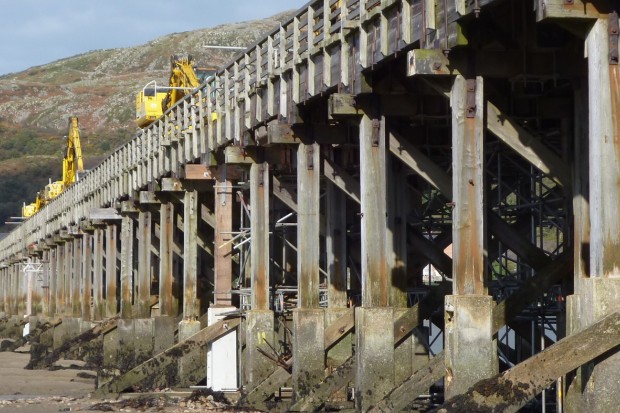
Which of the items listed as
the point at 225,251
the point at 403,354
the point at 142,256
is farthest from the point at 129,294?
the point at 403,354

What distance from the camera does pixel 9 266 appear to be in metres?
80.9

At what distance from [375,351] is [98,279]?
2729 centimetres

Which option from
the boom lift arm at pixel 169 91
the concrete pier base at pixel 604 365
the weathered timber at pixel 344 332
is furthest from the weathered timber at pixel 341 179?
the boom lift arm at pixel 169 91

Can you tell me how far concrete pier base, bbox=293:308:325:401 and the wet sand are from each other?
2.09 metres

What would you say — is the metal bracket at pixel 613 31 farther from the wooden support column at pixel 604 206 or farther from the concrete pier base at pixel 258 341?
the concrete pier base at pixel 258 341

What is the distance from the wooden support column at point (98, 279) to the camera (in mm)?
45375

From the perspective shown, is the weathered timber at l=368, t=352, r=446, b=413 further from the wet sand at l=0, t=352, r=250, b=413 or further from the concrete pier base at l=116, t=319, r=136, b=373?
the concrete pier base at l=116, t=319, r=136, b=373

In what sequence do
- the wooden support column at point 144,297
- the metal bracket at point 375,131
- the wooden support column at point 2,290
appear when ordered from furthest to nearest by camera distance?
the wooden support column at point 2,290 → the wooden support column at point 144,297 → the metal bracket at point 375,131

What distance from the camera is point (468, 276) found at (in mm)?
15742

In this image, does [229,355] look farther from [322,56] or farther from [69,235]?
[69,235]

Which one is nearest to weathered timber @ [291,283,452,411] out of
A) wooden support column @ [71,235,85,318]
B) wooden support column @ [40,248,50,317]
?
wooden support column @ [71,235,85,318]

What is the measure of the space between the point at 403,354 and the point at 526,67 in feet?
19.7

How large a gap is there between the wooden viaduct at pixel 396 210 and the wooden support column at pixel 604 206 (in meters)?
0.02

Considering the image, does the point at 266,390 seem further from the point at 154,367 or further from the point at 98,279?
the point at 98,279
